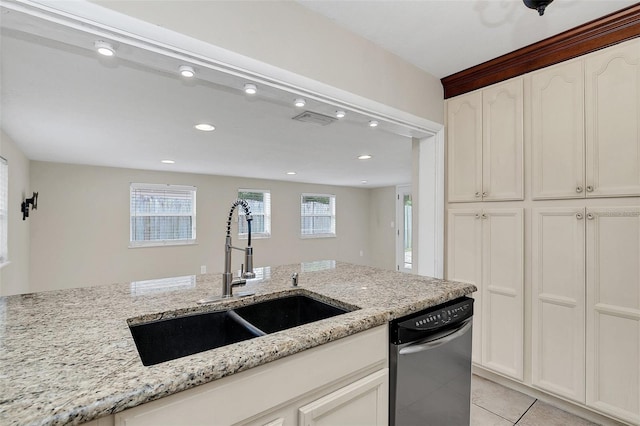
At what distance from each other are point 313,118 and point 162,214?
13.7 ft

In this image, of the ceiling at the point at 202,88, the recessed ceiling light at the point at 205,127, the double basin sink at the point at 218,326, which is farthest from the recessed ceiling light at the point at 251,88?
the recessed ceiling light at the point at 205,127

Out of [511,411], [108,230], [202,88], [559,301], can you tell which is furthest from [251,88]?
[108,230]

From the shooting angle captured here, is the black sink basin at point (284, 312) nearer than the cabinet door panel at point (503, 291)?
Yes

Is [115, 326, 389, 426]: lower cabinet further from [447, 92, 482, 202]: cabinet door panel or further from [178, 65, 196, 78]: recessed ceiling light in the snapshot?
[447, 92, 482, 202]: cabinet door panel

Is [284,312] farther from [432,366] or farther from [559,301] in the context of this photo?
[559,301]

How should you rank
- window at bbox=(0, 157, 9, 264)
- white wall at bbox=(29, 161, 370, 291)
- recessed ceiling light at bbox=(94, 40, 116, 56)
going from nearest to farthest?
1. recessed ceiling light at bbox=(94, 40, 116, 56)
2. window at bbox=(0, 157, 9, 264)
3. white wall at bbox=(29, 161, 370, 291)

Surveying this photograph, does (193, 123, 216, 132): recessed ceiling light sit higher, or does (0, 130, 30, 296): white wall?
(193, 123, 216, 132): recessed ceiling light

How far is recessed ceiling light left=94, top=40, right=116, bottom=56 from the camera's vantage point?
3.65 feet

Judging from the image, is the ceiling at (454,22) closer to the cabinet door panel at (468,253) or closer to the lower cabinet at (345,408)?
the cabinet door panel at (468,253)

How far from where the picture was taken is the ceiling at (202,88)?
1547mm

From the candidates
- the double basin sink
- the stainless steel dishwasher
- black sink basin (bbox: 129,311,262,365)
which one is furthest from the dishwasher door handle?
black sink basin (bbox: 129,311,262,365)

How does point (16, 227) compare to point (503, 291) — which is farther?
point (16, 227)

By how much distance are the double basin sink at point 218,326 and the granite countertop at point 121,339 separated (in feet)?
0.15

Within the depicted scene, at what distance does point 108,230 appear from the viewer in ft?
16.2
